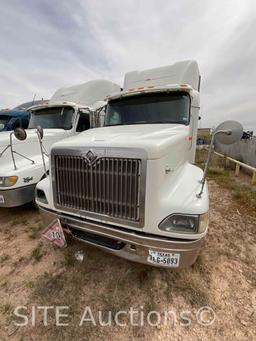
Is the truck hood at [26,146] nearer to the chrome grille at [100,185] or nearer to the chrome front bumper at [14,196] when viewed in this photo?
the chrome front bumper at [14,196]

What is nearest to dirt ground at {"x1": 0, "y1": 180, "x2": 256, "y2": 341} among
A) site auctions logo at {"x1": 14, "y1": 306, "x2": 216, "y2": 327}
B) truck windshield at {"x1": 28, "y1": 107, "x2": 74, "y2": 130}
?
site auctions logo at {"x1": 14, "y1": 306, "x2": 216, "y2": 327}

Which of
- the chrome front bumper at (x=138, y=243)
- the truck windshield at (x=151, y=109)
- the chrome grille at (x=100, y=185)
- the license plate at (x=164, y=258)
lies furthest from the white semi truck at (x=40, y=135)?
the license plate at (x=164, y=258)

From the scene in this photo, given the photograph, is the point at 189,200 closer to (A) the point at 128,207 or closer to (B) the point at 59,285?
(A) the point at 128,207

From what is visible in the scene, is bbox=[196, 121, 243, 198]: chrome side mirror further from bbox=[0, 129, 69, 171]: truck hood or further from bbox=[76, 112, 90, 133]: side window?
bbox=[76, 112, 90, 133]: side window

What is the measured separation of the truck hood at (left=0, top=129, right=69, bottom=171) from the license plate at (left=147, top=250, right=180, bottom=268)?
134 inches

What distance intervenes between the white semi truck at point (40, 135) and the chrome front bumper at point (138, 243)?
155 cm

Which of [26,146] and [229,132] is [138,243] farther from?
[26,146]

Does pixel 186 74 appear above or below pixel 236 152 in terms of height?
above

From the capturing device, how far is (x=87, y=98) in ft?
22.7

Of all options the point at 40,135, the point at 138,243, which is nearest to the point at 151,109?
the point at 40,135

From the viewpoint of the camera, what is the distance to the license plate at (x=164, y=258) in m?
2.18

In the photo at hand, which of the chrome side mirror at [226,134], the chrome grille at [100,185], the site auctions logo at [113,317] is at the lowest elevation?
the site auctions logo at [113,317]

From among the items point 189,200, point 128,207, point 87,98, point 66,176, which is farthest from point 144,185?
point 87,98

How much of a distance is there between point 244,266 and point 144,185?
2.27m
